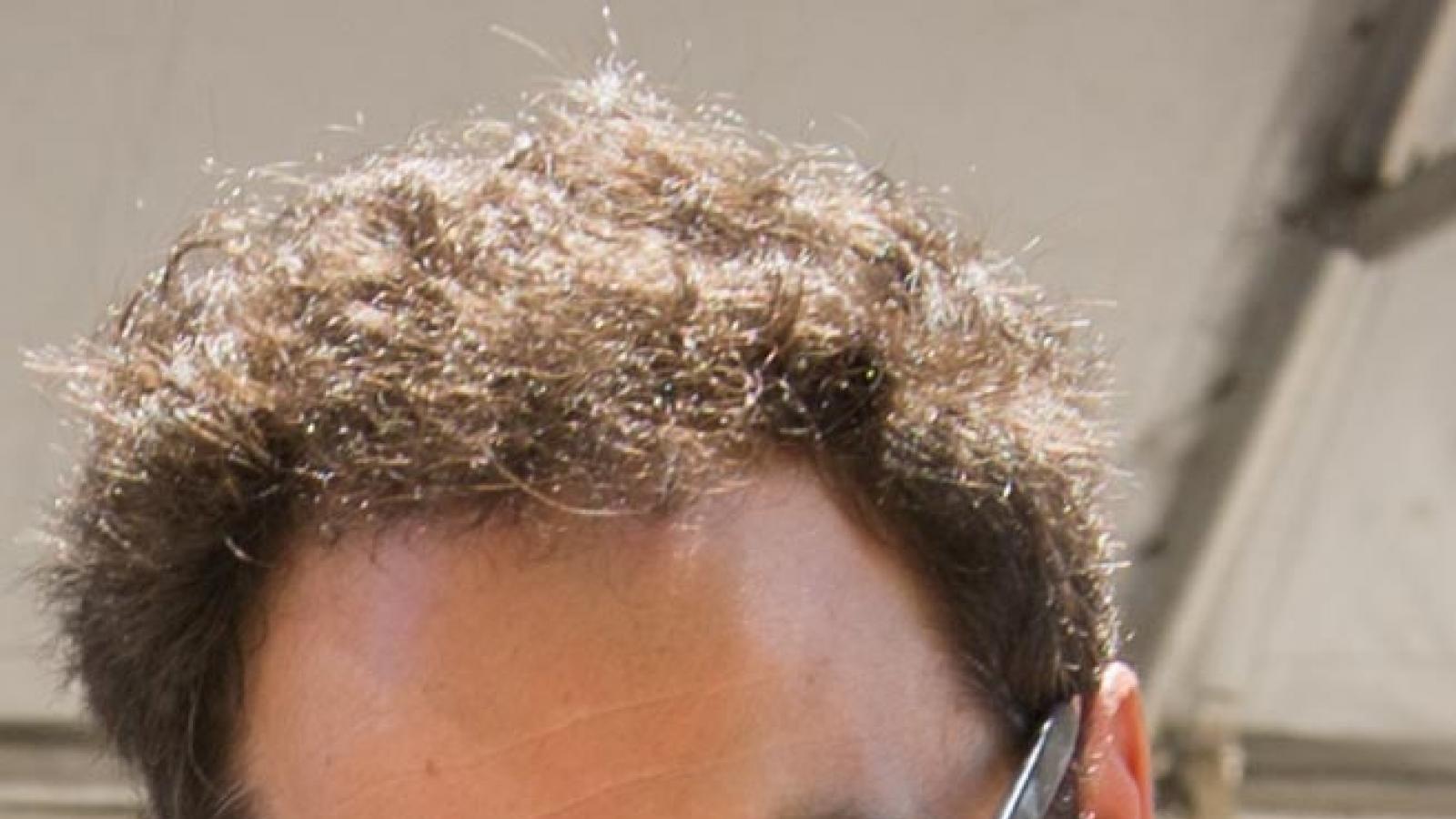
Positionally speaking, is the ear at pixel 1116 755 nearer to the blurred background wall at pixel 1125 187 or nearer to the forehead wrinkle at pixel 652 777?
the forehead wrinkle at pixel 652 777

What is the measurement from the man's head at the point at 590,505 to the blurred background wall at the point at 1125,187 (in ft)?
3.03

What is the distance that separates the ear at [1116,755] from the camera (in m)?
1.12

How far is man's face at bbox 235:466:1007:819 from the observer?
1.01m

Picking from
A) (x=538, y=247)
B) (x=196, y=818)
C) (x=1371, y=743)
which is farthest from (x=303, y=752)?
(x=1371, y=743)

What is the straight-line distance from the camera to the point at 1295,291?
2.54 meters

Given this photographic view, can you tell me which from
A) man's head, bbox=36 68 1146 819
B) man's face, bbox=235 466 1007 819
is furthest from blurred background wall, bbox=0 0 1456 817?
man's face, bbox=235 466 1007 819

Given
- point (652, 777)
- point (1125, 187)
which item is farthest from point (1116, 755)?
point (1125, 187)

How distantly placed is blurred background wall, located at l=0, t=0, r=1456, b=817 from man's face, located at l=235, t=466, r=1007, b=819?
40.8 inches

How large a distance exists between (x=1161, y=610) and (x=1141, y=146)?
1.85 ft

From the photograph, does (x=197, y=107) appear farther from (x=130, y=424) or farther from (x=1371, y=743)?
(x=1371, y=743)

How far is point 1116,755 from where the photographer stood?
44.7 inches

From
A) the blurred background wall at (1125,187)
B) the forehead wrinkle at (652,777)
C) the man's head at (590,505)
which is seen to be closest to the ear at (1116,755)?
the man's head at (590,505)

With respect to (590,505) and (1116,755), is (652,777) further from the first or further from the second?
(1116,755)

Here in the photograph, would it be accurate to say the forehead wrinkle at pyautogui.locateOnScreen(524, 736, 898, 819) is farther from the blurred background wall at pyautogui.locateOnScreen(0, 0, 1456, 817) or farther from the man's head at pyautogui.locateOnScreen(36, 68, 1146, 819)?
the blurred background wall at pyautogui.locateOnScreen(0, 0, 1456, 817)
